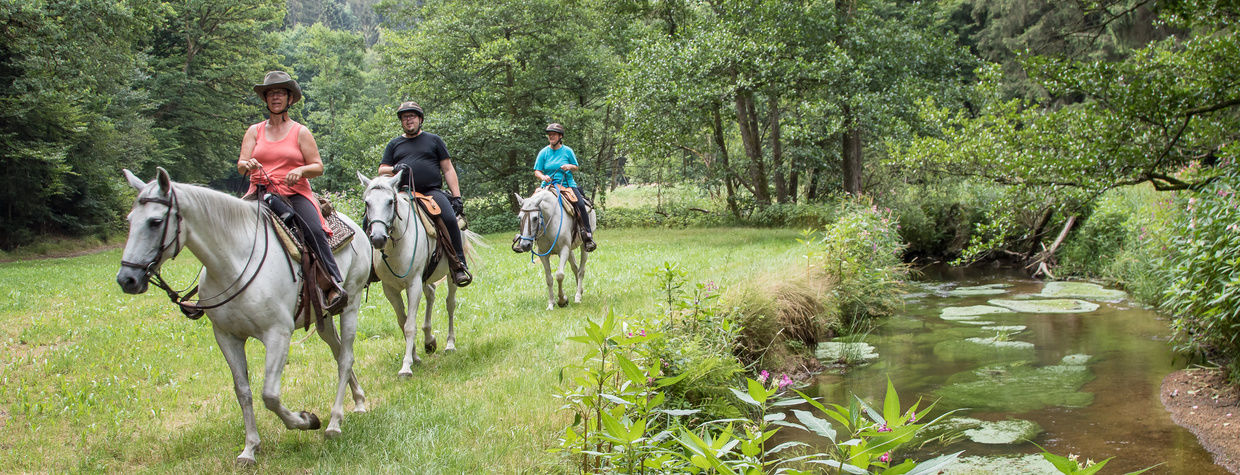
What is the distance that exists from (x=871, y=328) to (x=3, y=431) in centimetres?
954

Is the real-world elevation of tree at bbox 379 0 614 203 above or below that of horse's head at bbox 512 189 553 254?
above

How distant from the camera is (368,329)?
940 centimetres

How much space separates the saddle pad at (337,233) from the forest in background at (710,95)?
819cm

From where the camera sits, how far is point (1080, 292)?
1290 cm

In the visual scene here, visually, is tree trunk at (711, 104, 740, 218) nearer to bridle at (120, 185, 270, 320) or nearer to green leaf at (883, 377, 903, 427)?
bridle at (120, 185, 270, 320)

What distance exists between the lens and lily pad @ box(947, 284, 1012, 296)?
1342 cm

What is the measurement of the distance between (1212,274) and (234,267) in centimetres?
802

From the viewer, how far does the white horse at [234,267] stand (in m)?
4.05

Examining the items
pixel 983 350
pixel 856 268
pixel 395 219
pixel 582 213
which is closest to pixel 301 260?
pixel 395 219

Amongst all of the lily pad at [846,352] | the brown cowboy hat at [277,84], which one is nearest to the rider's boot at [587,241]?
the lily pad at [846,352]

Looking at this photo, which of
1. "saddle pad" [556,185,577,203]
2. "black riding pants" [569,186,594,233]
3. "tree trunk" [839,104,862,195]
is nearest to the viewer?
"saddle pad" [556,185,577,203]

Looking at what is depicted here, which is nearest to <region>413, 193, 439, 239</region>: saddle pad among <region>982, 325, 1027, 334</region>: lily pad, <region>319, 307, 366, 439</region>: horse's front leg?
<region>319, 307, 366, 439</region>: horse's front leg

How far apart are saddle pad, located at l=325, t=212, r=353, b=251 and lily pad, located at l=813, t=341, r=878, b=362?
5615 mm

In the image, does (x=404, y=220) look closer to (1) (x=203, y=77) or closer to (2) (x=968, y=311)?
(2) (x=968, y=311)
